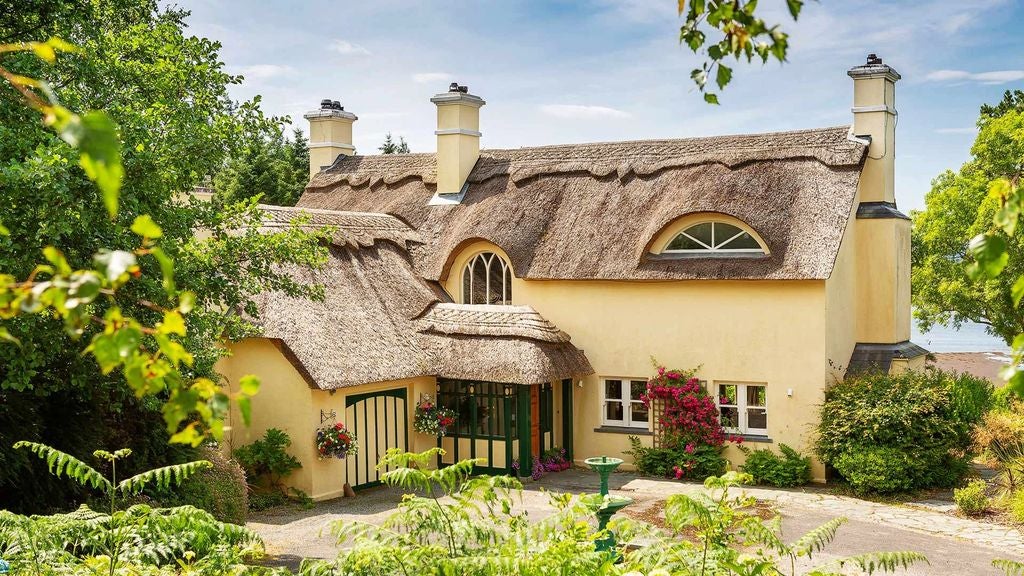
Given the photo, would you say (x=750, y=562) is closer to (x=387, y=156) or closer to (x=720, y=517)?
(x=720, y=517)

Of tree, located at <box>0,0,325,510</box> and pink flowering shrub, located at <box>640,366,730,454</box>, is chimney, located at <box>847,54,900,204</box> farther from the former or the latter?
tree, located at <box>0,0,325,510</box>

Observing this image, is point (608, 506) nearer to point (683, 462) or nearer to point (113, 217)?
point (113, 217)

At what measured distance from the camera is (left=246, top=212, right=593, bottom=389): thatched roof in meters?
16.0

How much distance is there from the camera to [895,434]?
1581 centimetres

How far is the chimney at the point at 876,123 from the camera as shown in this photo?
60.9 feet

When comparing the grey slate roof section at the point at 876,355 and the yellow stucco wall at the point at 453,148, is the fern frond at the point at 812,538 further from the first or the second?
the yellow stucco wall at the point at 453,148

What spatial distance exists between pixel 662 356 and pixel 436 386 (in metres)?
4.31

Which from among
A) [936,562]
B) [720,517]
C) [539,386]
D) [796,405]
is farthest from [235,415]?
[720,517]

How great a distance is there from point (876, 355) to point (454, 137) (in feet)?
32.9

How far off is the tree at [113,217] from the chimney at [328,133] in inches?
540

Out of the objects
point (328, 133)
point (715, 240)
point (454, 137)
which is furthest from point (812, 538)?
point (328, 133)

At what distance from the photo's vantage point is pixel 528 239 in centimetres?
1934

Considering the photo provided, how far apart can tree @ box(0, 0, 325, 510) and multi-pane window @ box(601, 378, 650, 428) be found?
8716mm

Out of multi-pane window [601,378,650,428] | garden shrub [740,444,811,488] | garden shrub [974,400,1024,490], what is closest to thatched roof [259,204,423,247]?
multi-pane window [601,378,650,428]
